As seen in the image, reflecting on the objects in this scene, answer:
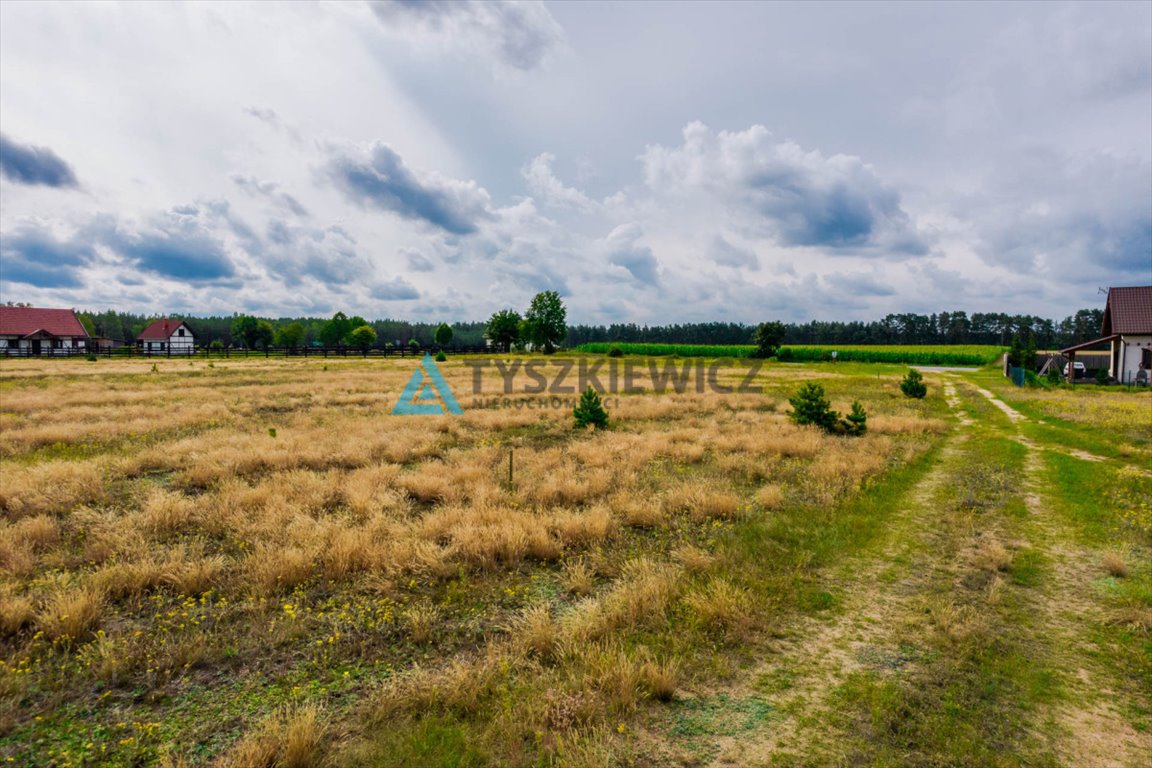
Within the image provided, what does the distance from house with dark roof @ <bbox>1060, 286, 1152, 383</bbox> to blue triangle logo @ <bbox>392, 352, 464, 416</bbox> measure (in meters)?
45.0

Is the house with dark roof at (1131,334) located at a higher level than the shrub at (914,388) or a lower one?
higher

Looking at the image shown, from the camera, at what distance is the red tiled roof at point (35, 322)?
72.8 m

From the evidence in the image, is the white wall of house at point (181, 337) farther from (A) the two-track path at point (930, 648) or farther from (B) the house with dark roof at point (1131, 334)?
(B) the house with dark roof at point (1131, 334)

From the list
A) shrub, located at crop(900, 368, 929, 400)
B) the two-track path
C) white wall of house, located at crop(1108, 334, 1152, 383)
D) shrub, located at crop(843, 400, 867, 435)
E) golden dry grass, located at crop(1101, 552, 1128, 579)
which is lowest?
the two-track path

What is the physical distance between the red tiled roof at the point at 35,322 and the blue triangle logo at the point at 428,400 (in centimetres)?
8332

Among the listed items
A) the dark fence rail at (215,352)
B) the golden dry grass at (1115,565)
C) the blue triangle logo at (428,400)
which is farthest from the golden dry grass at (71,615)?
the dark fence rail at (215,352)

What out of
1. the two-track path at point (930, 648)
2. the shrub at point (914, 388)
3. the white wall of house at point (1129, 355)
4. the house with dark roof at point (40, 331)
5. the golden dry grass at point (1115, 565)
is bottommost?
the two-track path at point (930, 648)

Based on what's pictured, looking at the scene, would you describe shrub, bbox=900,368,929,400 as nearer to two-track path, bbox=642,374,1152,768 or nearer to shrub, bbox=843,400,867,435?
shrub, bbox=843,400,867,435

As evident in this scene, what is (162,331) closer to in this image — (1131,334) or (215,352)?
(215,352)

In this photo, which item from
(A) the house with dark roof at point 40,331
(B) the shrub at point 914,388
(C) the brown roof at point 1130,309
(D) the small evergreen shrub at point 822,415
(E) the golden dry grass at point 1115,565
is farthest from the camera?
(A) the house with dark roof at point 40,331

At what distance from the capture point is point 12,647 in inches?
206

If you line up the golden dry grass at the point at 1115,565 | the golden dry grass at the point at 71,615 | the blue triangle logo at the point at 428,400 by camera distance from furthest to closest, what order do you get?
the blue triangle logo at the point at 428,400 < the golden dry grass at the point at 1115,565 < the golden dry grass at the point at 71,615

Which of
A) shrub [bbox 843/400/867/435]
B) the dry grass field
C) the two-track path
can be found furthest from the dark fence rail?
the two-track path

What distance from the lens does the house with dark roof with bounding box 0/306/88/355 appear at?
232 feet
